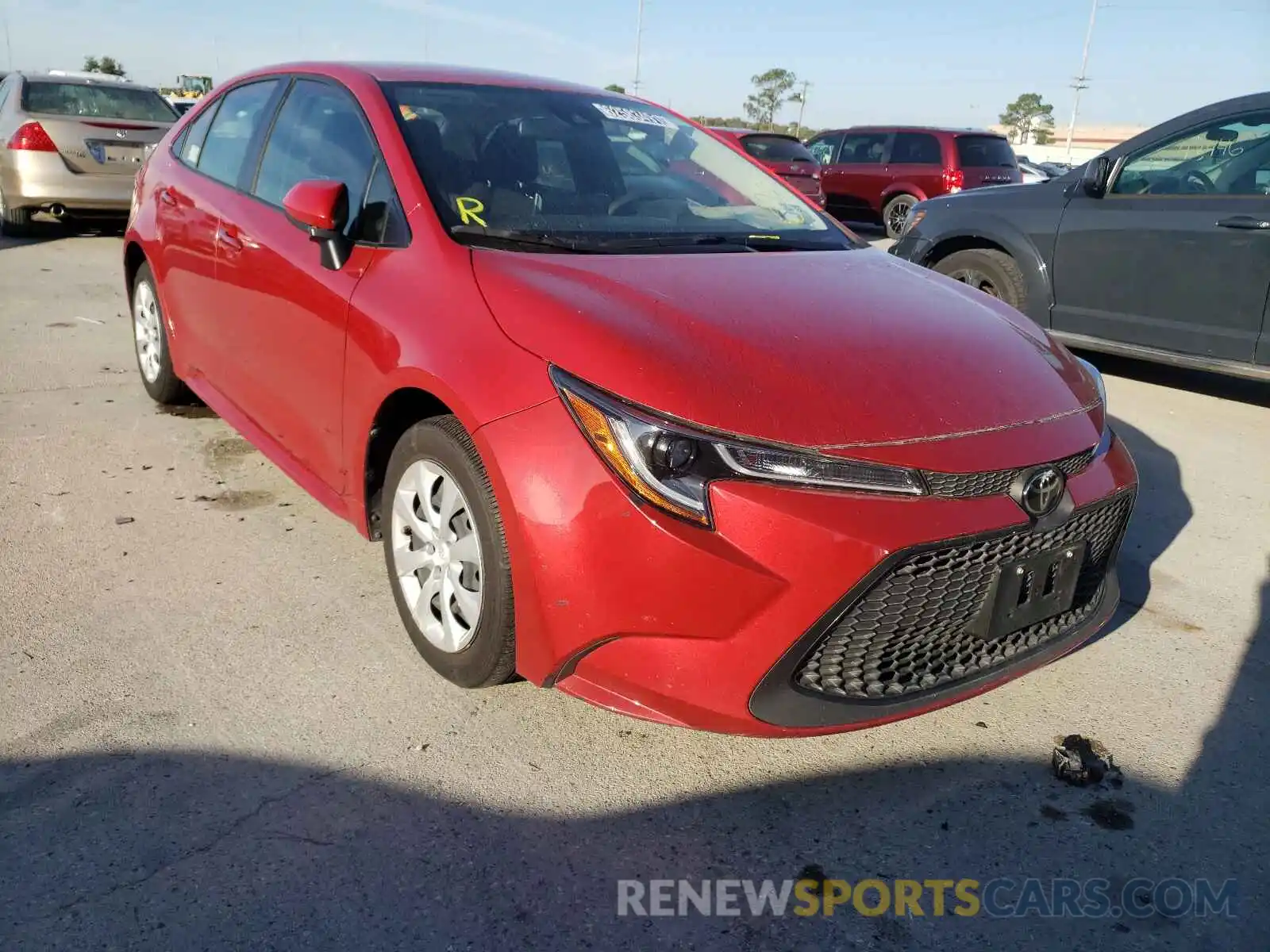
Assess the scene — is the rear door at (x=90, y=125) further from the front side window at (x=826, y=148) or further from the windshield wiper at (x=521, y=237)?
the front side window at (x=826, y=148)

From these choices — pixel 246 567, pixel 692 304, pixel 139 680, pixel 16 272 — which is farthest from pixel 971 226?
pixel 16 272

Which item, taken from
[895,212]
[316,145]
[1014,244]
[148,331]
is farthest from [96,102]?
[895,212]

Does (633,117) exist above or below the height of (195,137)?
above

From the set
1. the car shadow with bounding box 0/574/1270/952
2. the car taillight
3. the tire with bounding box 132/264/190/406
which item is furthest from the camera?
the car taillight

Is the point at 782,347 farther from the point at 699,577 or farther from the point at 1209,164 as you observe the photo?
the point at 1209,164

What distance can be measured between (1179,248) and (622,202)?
384 cm

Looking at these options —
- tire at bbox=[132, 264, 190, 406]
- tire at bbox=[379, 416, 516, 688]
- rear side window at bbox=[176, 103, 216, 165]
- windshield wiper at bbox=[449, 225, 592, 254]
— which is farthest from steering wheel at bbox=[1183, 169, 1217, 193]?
tire at bbox=[132, 264, 190, 406]

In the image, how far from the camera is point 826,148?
16484 mm

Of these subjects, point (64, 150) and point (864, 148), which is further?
point (864, 148)

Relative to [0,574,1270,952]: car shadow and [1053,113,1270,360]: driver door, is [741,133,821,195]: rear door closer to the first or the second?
[1053,113,1270,360]: driver door

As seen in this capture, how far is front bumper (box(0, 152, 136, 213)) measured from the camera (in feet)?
30.5

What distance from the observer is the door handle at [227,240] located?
142 inches

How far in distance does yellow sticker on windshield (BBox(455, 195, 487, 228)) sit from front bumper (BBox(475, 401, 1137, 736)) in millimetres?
812

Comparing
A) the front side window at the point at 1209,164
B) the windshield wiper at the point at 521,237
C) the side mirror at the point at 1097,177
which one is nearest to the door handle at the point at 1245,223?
Answer: the front side window at the point at 1209,164
